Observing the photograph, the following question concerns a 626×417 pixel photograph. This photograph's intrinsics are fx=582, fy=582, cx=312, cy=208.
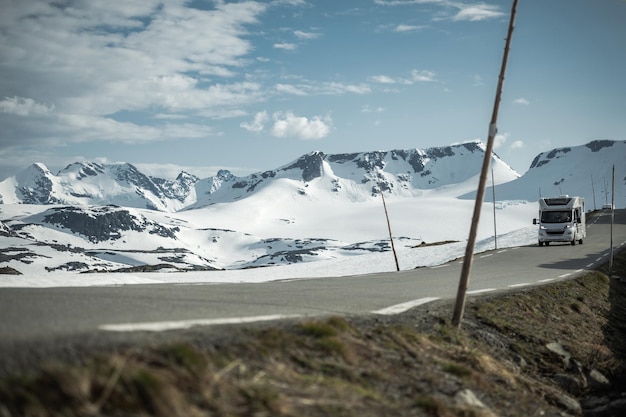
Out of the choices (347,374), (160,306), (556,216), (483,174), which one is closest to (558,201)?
(556,216)

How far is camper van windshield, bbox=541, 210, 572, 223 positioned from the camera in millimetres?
48844

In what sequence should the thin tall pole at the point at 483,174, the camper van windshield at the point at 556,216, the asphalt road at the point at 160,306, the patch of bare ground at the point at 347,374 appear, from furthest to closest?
the camper van windshield at the point at 556,216, the thin tall pole at the point at 483,174, the asphalt road at the point at 160,306, the patch of bare ground at the point at 347,374

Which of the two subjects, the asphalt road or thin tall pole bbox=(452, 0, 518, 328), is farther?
thin tall pole bbox=(452, 0, 518, 328)

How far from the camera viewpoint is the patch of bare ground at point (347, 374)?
16.4 ft

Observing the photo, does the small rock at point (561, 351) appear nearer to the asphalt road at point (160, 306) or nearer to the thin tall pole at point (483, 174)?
the asphalt road at point (160, 306)

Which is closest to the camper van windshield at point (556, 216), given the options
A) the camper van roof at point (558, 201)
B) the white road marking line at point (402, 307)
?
the camper van roof at point (558, 201)

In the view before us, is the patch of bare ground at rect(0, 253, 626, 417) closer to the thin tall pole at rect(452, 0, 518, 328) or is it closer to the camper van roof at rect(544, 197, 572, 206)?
the thin tall pole at rect(452, 0, 518, 328)

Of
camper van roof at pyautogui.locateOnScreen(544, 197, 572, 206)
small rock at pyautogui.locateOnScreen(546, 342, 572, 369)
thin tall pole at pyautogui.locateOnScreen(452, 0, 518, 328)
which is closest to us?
thin tall pole at pyautogui.locateOnScreen(452, 0, 518, 328)

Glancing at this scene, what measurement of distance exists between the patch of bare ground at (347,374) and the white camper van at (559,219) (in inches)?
1397

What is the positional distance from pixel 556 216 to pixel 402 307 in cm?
4078

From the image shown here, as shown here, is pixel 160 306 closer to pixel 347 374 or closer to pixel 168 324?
pixel 168 324

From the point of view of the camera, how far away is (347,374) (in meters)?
7.50

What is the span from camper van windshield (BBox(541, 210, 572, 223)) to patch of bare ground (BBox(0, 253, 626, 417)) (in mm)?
35706

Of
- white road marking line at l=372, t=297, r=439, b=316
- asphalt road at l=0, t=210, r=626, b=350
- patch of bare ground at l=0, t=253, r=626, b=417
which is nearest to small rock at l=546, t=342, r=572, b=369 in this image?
patch of bare ground at l=0, t=253, r=626, b=417
